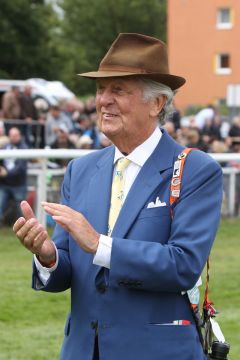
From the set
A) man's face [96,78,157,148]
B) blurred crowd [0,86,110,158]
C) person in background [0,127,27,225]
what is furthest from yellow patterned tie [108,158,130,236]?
blurred crowd [0,86,110,158]

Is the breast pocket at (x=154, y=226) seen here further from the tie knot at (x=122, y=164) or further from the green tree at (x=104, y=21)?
the green tree at (x=104, y=21)

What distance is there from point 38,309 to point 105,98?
5529mm

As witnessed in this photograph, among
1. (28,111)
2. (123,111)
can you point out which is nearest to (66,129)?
(28,111)

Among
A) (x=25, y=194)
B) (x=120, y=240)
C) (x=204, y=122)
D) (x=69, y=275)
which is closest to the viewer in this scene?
(x=120, y=240)

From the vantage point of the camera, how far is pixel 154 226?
428cm

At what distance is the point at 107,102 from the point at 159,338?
1018mm

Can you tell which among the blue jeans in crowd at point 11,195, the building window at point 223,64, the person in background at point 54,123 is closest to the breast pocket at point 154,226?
the blue jeans in crowd at point 11,195

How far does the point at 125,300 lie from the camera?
4285 millimetres

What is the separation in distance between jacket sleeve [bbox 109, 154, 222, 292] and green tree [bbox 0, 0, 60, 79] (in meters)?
53.6

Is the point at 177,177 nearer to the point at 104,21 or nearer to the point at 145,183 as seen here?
the point at 145,183

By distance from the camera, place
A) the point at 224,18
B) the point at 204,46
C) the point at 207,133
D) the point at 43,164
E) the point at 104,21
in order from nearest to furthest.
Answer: the point at 43,164
the point at 207,133
the point at 204,46
the point at 224,18
the point at 104,21

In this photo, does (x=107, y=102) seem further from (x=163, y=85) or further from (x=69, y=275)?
(x=69, y=275)

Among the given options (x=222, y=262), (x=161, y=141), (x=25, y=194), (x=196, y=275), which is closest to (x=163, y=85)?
(x=161, y=141)

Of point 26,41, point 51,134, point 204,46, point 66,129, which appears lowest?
point 204,46
